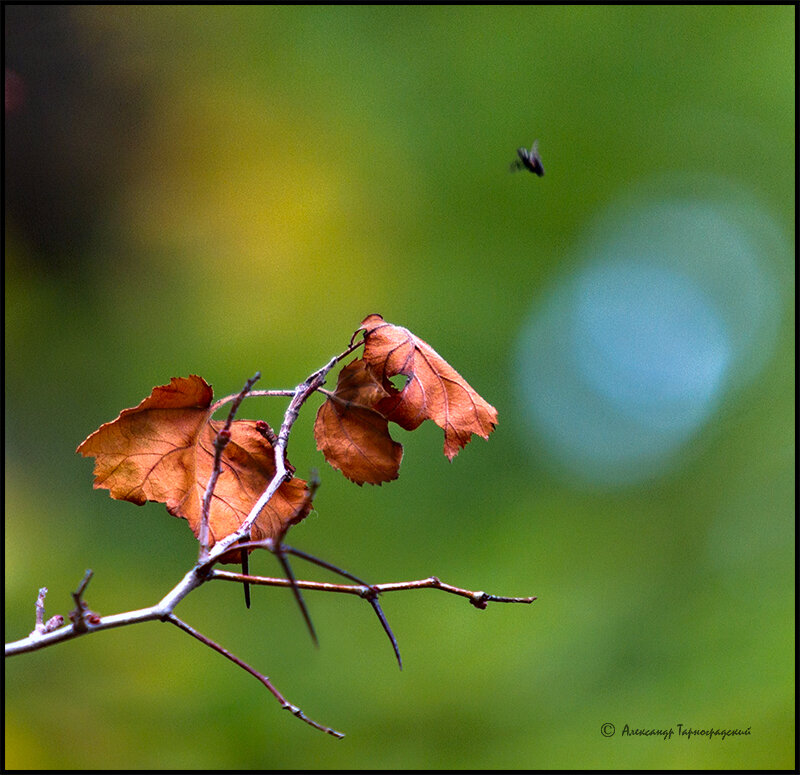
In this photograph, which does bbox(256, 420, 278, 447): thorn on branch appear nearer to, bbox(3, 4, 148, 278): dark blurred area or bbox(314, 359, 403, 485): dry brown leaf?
bbox(314, 359, 403, 485): dry brown leaf

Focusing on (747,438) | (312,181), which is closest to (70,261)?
(312,181)

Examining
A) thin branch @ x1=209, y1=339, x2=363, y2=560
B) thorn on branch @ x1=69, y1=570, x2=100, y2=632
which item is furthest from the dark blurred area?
thorn on branch @ x1=69, y1=570, x2=100, y2=632

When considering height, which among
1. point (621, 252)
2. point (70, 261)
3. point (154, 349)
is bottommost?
point (154, 349)

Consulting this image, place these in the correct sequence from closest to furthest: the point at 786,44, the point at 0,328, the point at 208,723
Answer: the point at 0,328 → the point at 208,723 → the point at 786,44

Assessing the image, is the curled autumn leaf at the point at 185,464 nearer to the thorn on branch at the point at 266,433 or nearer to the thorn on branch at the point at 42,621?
the thorn on branch at the point at 266,433

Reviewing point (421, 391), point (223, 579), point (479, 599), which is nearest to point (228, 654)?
point (223, 579)

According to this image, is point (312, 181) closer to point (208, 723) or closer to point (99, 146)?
point (99, 146)

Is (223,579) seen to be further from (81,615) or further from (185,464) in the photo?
(185,464)
